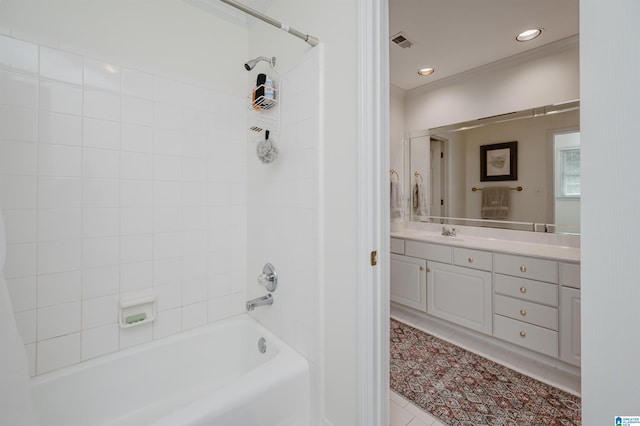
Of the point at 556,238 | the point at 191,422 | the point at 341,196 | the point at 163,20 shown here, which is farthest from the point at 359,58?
the point at 556,238

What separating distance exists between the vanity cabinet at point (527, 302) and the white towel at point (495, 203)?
58 cm

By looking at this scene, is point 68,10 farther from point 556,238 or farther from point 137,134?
point 556,238

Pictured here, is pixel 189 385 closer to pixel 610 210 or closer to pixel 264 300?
pixel 264 300

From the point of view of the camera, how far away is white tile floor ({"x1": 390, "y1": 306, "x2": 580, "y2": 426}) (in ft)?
5.07

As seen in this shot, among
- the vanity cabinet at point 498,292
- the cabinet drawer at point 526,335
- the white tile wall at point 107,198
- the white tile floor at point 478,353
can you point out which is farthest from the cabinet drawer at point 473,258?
the white tile wall at point 107,198

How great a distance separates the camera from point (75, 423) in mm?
1213

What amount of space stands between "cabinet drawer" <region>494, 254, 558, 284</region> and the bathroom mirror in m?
0.46

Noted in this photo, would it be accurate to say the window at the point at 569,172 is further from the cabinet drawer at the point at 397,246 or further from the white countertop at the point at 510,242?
the cabinet drawer at the point at 397,246

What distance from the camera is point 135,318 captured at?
1.42 meters

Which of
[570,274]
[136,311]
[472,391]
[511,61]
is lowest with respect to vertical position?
[472,391]

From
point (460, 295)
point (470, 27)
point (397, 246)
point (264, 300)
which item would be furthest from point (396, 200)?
point (264, 300)

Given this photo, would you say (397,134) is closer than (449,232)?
No

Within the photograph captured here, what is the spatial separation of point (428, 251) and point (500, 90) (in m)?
1.67

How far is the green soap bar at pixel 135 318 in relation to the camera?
1.40 meters
